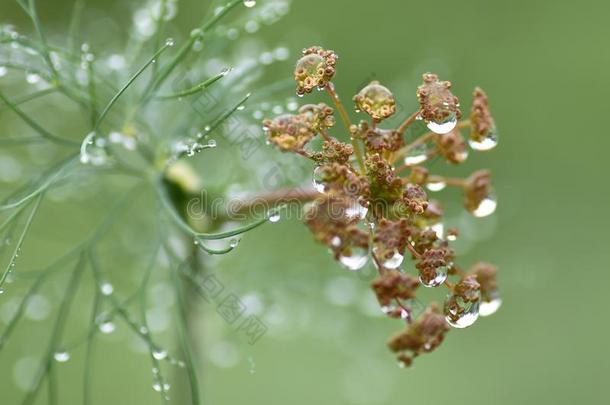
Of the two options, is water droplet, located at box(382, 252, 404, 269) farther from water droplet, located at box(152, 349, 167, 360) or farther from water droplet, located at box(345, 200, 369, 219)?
water droplet, located at box(152, 349, 167, 360)

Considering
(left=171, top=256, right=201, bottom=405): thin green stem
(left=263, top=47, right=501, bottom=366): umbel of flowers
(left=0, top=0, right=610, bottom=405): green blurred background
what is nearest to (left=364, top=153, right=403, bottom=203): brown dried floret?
(left=263, top=47, right=501, bottom=366): umbel of flowers

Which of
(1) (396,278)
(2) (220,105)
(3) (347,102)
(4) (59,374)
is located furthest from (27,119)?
(3) (347,102)

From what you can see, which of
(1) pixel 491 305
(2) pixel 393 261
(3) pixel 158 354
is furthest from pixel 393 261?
(3) pixel 158 354

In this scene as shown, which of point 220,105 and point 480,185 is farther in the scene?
point 220,105

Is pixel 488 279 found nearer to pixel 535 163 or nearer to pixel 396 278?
pixel 396 278

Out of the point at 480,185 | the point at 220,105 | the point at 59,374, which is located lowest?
the point at 480,185

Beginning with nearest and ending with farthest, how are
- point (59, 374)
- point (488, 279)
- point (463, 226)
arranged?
1. point (488, 279)
2. point (463, 226)
3. point (59, 374)

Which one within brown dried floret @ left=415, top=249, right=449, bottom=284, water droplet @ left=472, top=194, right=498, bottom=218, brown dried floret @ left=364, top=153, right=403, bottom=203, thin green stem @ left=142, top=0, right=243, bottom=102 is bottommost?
brown dried floret @ left=415, top=249, right=449, bottom=284
